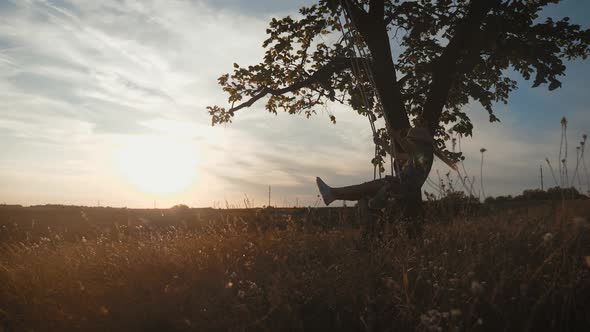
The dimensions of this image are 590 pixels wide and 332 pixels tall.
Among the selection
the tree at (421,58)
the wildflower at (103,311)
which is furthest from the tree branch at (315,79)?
the wildflower at (103,311)

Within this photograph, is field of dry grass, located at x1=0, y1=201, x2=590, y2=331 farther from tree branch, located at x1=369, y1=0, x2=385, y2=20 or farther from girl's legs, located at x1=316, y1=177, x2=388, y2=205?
tree branch, located at x1=369, y1=0, x2=385, y2=20

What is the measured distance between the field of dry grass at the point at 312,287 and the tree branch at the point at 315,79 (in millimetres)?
5004

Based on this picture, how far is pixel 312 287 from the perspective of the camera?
14.8 ft

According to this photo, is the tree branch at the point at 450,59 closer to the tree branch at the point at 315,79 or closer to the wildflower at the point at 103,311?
the tree branch at the point at 315,79

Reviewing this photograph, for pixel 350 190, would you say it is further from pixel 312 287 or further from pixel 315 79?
pixel 315 79

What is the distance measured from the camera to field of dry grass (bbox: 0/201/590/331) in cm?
374

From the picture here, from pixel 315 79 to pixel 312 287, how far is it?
7.31 metres

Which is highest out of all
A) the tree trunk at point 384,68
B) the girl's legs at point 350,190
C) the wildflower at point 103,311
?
the tree trunk at point 384,68

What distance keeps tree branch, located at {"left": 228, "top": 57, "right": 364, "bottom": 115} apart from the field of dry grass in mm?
5004

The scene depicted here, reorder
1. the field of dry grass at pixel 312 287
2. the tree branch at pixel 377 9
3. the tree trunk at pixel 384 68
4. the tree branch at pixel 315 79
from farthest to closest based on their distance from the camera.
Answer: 1. the tree branch at pixel 315 79
2. the tree branch at pixel 377 9
3. the tree trunk at pixel 384 68
4. the field of dry grass at pixel 312 287

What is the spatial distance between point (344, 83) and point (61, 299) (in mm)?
8495

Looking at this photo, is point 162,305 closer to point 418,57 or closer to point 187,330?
point 187,330

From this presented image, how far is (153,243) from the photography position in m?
7.19

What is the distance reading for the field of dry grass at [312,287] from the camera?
12.3ft
